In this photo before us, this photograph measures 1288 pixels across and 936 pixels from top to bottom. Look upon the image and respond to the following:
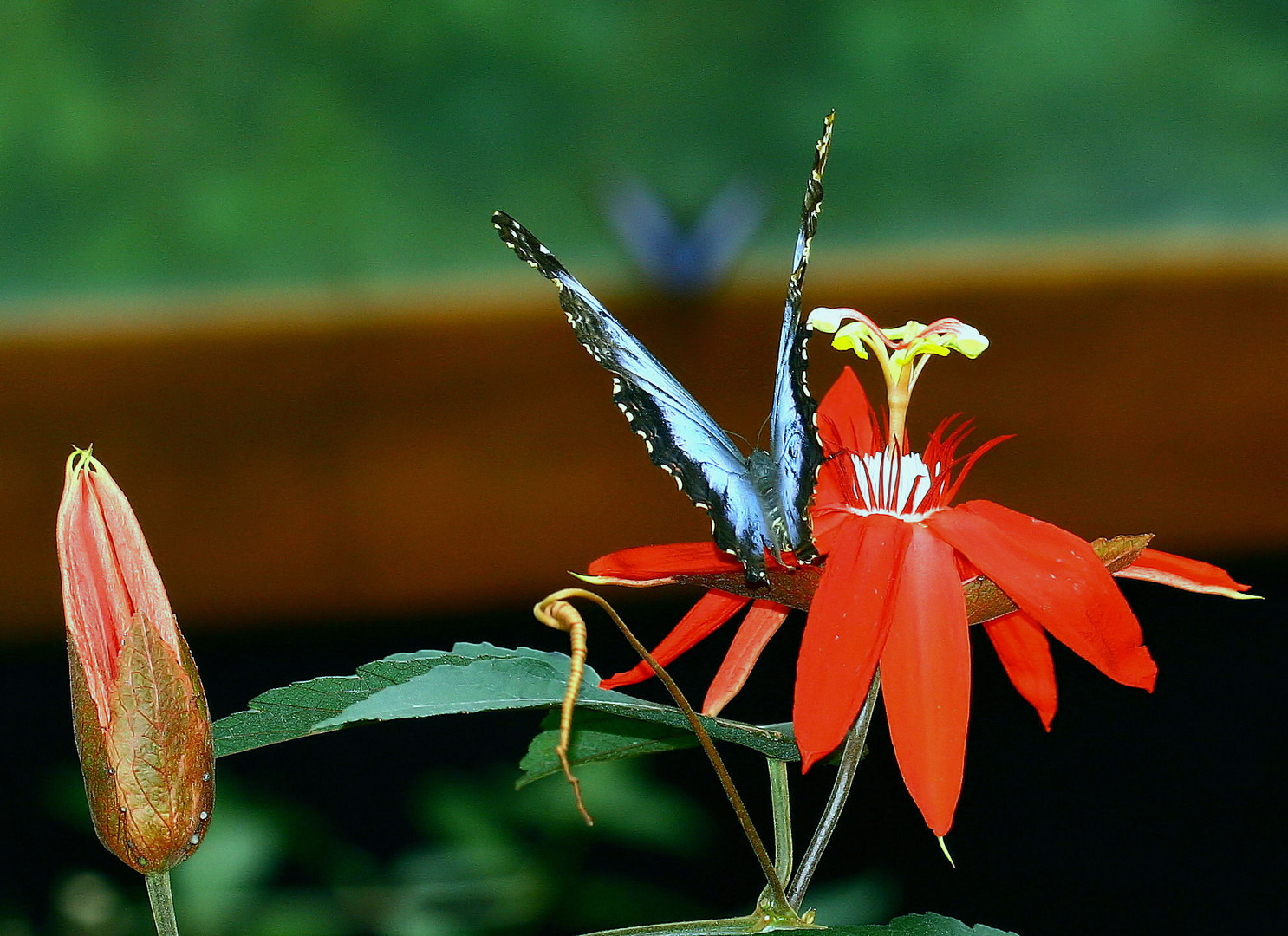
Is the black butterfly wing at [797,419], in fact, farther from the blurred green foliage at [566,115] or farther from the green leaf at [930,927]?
the blurred green foliage at [566,115]

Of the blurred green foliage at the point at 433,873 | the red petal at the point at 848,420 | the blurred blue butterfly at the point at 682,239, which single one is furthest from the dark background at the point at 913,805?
the red petal at the point at 848,420

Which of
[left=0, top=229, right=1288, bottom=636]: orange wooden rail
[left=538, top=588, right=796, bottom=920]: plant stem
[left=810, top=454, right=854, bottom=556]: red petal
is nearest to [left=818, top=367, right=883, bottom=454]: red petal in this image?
[left=810, top=454, right=854, bottom=556]: red petal

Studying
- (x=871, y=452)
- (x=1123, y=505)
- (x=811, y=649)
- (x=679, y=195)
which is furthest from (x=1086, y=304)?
(x=811, y=649)

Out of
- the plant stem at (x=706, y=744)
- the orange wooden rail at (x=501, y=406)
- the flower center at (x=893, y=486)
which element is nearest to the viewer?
the plant stem at (x=706, y=744)

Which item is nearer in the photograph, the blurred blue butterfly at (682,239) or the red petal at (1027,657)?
the red petal at (1027,657)

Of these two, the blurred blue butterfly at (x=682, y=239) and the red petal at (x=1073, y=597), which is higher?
the blurred blue butterfly at (x=682, y=239)

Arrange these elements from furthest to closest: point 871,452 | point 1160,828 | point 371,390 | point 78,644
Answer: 1. point 1160,828
2. point 371,390
3. point 871,452
4. point 78,644

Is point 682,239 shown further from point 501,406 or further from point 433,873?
point 433,873

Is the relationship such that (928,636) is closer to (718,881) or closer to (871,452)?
(871,452)
